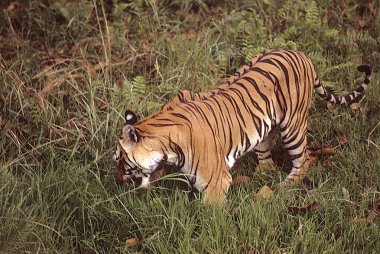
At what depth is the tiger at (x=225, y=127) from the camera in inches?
158

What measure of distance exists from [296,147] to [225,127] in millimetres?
762

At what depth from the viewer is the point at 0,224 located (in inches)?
153

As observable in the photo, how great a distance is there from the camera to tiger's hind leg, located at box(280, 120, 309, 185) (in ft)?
15.5

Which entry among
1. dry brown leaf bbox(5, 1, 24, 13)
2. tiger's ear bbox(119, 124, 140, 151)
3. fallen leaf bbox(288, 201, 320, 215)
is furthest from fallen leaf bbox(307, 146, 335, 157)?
dry brown leaf bbox(5, 1, 24, 13)

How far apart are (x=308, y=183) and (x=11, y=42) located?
3164mm

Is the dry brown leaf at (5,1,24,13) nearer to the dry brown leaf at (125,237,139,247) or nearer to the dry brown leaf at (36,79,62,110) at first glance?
the dry brown leaf at (36,79,62,110)

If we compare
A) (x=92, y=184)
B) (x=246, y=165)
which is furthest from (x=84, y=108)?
(x=246, y=165)

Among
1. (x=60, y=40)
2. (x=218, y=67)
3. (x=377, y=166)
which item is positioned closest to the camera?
(x=377, y=166)

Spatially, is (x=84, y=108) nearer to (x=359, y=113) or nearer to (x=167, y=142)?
(x=167, y=142)

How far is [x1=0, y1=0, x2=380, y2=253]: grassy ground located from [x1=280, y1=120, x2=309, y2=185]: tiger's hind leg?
10 centimetres

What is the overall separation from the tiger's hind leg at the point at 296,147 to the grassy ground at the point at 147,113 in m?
0.10

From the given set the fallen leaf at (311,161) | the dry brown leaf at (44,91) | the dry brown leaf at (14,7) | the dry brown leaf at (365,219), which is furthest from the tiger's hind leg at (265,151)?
the dry brown leaf at (14,7)

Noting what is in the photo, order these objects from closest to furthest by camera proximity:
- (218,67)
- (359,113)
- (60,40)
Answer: (359,113) < (218,67) < (60,40)

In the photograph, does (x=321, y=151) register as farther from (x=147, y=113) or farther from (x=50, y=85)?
(x=50, y=85)
